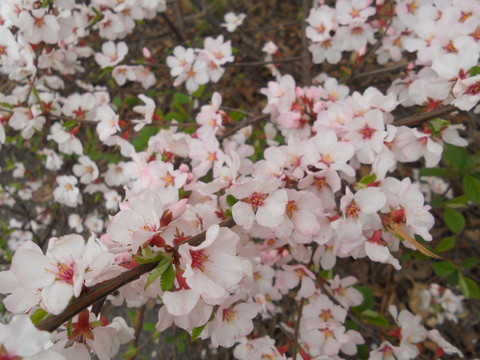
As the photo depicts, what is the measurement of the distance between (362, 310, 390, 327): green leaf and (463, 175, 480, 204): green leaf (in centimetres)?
69

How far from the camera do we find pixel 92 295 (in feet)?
2.72

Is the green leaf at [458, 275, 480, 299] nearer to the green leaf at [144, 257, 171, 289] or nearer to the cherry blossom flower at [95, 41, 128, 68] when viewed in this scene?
the green leaf at [144, 257, 171, 289]

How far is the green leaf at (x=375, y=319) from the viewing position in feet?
5.41

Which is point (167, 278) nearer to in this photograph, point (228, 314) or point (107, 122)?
point (228, 314)

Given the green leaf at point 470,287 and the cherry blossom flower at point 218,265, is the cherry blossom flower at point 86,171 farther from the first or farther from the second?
the green leaf at point 470,287

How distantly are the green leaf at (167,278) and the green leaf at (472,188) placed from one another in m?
1.47

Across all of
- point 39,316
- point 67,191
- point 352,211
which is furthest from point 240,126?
point 67,191

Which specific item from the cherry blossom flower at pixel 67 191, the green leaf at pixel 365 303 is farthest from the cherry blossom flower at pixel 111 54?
the green leaf at pixel 365 303

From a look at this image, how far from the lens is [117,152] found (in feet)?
8.78

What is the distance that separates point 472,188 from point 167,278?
152cm

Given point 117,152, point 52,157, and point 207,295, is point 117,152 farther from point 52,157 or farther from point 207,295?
point 207,295

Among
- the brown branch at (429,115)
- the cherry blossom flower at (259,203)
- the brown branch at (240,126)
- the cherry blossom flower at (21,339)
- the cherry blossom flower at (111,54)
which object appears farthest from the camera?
the cherry blossom flower at (111,54)

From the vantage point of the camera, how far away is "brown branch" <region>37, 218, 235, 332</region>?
0.78m

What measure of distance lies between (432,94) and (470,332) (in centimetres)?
203
